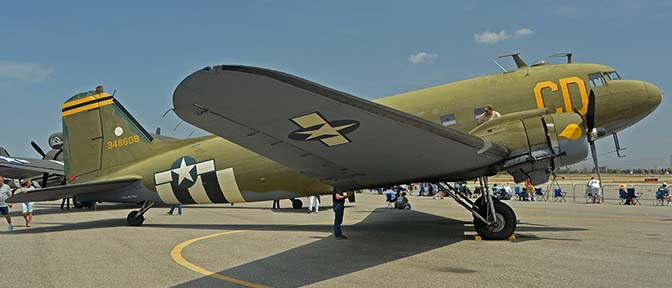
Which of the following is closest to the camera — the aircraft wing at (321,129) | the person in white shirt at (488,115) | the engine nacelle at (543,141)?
the aircraft wing at (321,129)

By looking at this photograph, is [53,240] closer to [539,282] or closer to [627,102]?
[539,282]

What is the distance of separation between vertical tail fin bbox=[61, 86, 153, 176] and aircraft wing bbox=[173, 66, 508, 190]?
761 cm

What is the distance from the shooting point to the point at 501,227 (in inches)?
374

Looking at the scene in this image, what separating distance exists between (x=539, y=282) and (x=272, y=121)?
13.5 ft

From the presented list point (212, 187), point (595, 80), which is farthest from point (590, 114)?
point (212, 187)

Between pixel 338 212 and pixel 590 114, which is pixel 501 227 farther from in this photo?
pixel 338 212

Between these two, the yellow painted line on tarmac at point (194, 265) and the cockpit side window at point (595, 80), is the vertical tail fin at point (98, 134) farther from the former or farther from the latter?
the cockpit side window at point (595, 80)

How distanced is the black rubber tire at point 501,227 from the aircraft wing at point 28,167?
25330mm

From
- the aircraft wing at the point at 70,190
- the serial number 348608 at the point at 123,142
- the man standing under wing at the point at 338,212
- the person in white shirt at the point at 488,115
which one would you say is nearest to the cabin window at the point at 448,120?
the person in white shirt at the point at 488,115

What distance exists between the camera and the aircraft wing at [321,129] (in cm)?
535

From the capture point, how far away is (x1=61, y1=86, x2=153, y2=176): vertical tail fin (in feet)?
47.0

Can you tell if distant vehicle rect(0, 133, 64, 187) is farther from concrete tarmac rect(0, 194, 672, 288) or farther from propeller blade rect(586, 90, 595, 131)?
propeller blade rect(586, 90, 595, 131)

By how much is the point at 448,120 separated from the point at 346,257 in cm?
452

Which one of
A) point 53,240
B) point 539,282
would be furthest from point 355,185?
point 53,240
